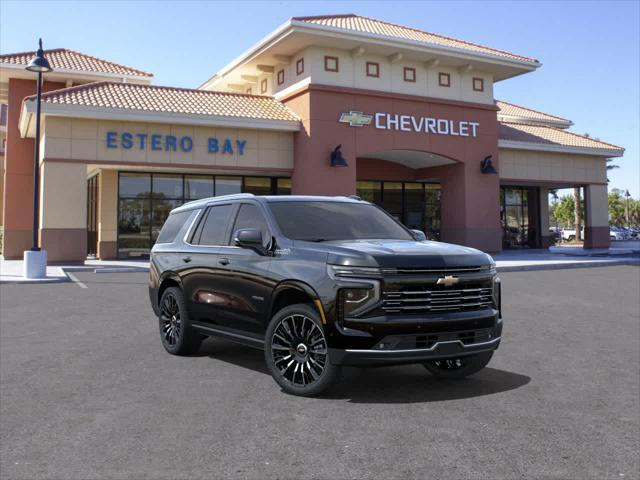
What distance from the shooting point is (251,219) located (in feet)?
22.2

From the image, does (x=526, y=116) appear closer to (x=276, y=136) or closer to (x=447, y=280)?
(x=276, y=136)

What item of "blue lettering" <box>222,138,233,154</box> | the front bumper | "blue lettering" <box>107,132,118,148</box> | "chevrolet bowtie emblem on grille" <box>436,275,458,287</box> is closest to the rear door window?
the front bumper

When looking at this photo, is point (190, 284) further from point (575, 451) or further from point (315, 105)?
point (315, 105)

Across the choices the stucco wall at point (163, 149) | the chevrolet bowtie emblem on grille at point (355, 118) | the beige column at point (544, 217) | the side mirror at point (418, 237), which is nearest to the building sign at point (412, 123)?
the chevrolet bowtie emblem on grille at point (355, 118)

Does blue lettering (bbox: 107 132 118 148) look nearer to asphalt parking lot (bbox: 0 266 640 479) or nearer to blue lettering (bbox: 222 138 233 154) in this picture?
blue lettering (bbox: 222 138 233 154)

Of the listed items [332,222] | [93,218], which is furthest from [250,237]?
[93,218]

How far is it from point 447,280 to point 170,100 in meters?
23.8

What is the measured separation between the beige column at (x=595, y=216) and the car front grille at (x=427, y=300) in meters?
34.1

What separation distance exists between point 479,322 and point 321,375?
154 centimetres

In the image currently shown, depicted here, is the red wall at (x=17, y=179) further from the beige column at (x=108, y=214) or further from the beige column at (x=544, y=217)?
the beige column at (x=544, y=217)

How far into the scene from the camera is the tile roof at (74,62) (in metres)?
29.4

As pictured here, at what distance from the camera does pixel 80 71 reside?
96.4 feet

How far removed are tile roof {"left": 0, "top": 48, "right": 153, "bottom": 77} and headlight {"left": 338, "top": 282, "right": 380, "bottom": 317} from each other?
28.1m

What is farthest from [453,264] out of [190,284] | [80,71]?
[80,71]
